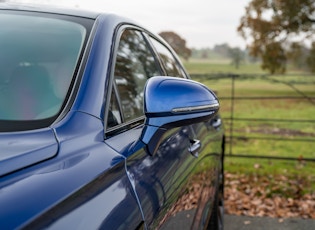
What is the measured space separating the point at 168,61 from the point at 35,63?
1.45 metres

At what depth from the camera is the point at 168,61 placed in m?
3.16

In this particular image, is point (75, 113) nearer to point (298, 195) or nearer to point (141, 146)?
point (141, 146)

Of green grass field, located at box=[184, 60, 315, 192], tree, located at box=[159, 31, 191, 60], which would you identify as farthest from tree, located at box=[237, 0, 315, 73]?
tree, located at box=[159, 31, 191, 60]

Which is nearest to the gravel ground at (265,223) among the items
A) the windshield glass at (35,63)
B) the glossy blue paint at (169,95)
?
the glossy blue paint at (169,95)

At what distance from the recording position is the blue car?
1.10m

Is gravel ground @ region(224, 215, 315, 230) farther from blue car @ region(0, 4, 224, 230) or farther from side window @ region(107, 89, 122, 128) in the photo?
side window @ region(107, 89, 122, 128)

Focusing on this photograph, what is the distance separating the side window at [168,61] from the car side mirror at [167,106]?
105 centimetres

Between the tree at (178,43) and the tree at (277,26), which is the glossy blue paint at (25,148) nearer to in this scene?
the tree at (178,43)

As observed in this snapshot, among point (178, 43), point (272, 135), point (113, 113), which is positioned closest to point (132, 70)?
point (113, 113)

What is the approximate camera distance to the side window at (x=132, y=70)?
6.70ft

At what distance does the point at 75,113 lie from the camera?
148 cm

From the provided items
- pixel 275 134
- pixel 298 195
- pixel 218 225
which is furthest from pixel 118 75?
pixel 275 134

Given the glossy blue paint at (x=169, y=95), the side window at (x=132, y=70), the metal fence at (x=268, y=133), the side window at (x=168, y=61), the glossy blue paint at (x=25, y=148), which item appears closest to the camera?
the glossy blue paint at (x=25, y=148)

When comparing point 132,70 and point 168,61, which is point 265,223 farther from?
point 132,70
